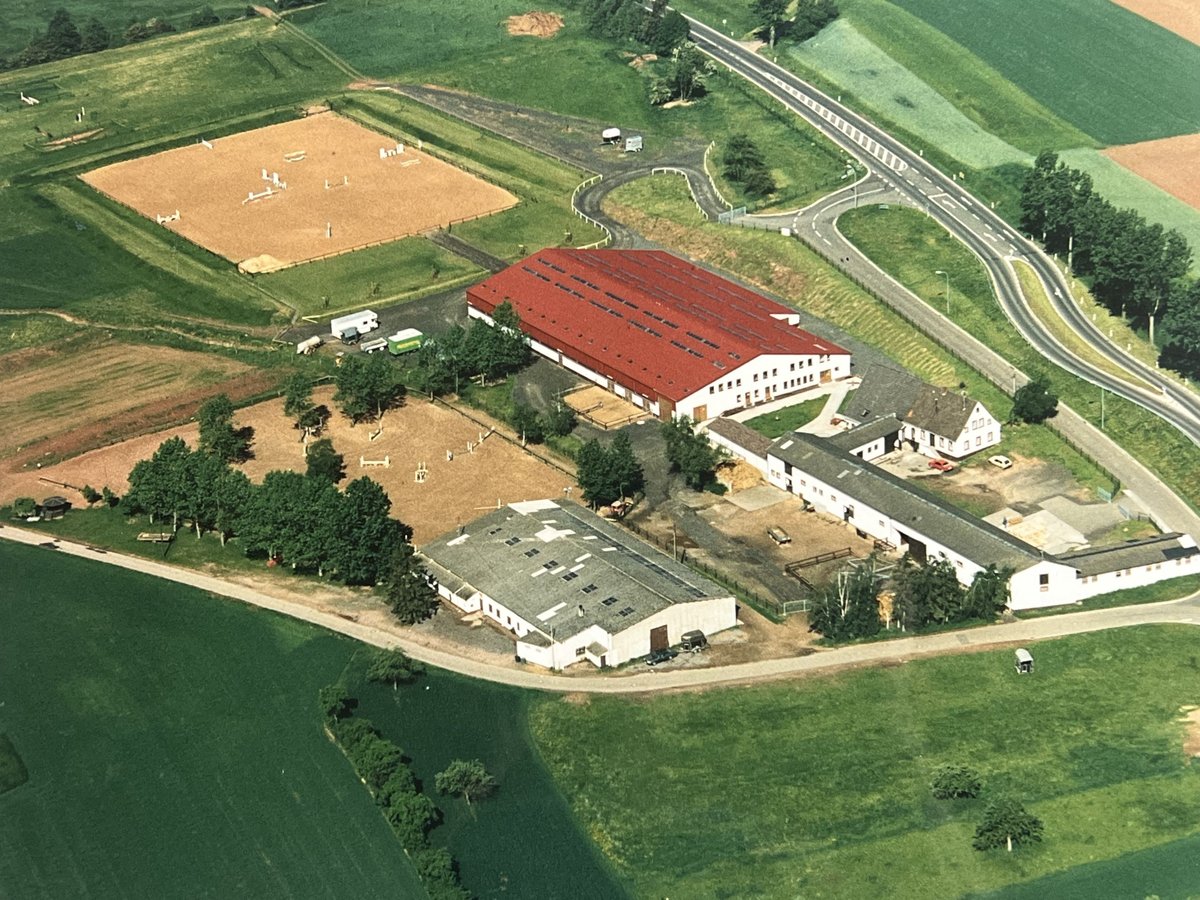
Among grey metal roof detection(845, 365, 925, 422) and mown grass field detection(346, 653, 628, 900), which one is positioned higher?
A: grey metal roof detection(845, 365, 925, 422)

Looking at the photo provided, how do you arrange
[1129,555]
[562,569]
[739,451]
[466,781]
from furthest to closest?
1. [739,451]
2. [1129,555]
3. [562,569]
4. [466,781]

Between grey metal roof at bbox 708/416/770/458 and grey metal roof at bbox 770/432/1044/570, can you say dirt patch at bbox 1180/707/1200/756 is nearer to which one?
grey metal roof at bbox 770/432/1044/570

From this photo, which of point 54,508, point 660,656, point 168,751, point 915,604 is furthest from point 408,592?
point 54,508

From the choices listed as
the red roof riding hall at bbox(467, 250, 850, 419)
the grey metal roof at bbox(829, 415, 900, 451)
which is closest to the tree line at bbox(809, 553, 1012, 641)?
the grey metal roof at bbox(829, 415, 900, 451)

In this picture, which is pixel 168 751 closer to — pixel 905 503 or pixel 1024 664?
pixel 1024 664

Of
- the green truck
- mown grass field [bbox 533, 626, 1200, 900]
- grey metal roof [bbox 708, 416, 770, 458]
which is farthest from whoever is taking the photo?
the green truck

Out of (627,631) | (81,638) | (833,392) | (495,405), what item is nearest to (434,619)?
(627,631)

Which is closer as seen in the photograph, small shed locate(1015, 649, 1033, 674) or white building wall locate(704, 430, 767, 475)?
small shed locate(1015, 649, 1033, 674)
